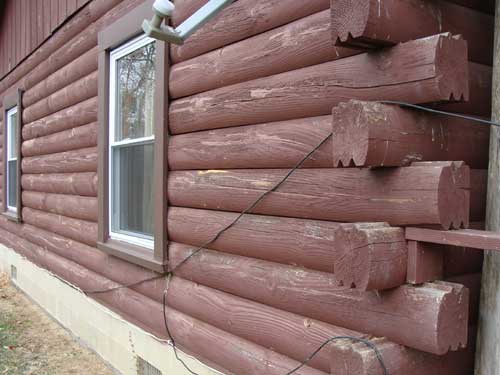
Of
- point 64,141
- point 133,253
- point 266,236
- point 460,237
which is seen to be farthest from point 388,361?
point 64,141

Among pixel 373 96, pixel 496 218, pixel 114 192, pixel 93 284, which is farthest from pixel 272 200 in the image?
pixel 93 284

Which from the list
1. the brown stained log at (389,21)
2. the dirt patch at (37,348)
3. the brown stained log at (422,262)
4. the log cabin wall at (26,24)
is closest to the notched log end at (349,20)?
the brown stained log at (389,21)

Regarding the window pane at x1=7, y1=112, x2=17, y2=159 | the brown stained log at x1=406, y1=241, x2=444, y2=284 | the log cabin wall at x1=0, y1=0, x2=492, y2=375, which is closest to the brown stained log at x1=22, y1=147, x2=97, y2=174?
the log cabin wall at x1=0, y1=0, x2=492, y2=375

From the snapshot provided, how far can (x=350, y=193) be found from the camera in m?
2.17

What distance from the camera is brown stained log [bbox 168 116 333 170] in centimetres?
237

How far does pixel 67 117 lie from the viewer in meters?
5.70

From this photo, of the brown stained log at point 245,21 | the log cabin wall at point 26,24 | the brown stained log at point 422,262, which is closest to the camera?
the brown stained log at point 422,262

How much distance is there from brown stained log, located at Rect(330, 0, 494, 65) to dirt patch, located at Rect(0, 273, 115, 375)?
385cm

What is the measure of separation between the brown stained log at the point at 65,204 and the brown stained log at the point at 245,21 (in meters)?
2.11

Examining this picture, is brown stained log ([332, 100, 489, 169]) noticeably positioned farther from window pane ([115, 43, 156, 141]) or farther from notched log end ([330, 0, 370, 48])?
window pane ([115, 43, 156, 141])

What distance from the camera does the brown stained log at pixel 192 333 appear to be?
2.68 m

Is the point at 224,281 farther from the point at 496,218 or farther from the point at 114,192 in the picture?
the point at 114,192

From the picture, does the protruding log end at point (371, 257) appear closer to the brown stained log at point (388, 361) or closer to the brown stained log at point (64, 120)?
the brown stained log at point (388, 361)

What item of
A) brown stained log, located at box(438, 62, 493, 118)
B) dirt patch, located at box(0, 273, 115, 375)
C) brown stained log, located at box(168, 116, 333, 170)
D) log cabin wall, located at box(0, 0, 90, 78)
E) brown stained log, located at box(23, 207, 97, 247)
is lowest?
dirt patch, located at box(0, 273, 115, 375)
